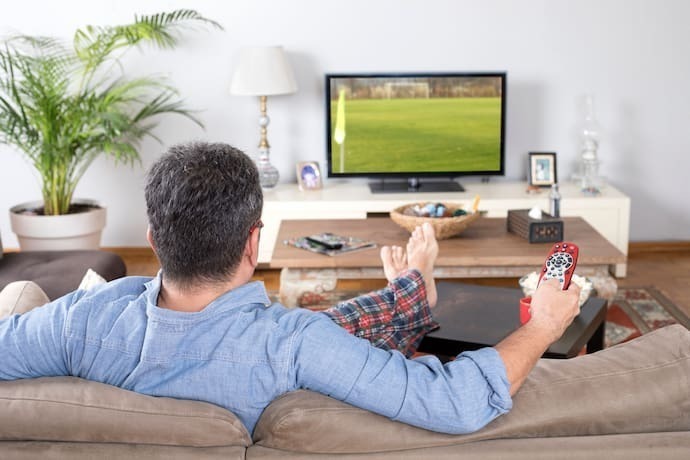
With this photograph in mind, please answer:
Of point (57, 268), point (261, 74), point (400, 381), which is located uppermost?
point (261, 74)

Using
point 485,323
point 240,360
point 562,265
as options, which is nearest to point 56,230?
point 485,323

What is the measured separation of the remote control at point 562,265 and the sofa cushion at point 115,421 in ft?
2.70

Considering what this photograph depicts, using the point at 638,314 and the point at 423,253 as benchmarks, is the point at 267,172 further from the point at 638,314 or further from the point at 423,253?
the point at 423,253

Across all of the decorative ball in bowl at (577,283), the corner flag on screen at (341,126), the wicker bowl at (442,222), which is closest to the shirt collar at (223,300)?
the decorative ball in bowl at (577,283)

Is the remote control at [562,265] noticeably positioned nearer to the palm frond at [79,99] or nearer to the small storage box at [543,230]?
the small storage box at [543,230]

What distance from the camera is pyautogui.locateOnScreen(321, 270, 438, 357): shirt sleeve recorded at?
2.11 m

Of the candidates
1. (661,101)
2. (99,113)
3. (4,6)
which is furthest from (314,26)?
(661,101)

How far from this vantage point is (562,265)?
193 cm

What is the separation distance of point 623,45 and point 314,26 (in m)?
1.71

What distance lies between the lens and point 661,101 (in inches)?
198

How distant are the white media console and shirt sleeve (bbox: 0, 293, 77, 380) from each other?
3.12m

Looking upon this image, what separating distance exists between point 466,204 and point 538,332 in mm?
3128

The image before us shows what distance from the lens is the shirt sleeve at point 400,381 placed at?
137 cm

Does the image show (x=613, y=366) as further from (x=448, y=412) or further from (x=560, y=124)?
(x=560, y=124)
